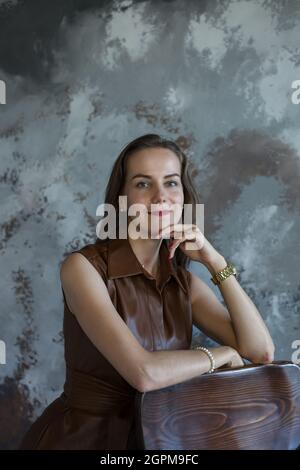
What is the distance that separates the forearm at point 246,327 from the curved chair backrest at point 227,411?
1.02 ft

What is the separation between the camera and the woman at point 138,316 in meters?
1.61

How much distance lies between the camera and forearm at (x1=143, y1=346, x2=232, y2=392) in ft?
4.95

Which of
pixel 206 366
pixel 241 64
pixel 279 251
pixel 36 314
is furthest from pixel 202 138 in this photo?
pixel 206 366

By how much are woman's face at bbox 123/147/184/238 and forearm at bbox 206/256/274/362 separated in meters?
0.30

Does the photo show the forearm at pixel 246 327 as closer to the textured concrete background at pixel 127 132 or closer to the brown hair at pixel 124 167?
the brown hair at pixel 124 167

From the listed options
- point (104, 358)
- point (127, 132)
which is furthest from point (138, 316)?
point (127, 132)

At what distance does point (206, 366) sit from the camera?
162cm

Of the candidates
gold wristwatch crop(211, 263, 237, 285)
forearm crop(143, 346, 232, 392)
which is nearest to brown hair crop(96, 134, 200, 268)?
gold wristwatch crop(211, 263, 237, 285)

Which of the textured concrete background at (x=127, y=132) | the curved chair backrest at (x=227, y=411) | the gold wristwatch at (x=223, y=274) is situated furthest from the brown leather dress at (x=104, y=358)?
the textured concrete background at (x=127, y=132)

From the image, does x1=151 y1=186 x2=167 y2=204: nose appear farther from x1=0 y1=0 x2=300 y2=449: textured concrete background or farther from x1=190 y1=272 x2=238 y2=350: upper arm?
x1=0 y1=0 x2=300 y2=449: textured concrete background

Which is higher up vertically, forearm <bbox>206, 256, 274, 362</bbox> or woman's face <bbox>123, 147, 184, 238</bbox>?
woman's face <bbox>123, 147, 184, 238</bbox>

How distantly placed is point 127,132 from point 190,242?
992 millimetres

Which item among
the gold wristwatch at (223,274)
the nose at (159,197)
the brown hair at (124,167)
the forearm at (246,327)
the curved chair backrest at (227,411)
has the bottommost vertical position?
the curved chair backrest at (227,411)

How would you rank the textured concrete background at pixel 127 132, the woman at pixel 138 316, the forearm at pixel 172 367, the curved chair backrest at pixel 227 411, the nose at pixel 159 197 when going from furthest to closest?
1. the textured concrete background at pixel 127 132
2. the nose at pixel 159 197
3. the woman at pixel 138 316
4. the forearm at pixel 172 367
5. the curved chair backrest at pixel 227 411
